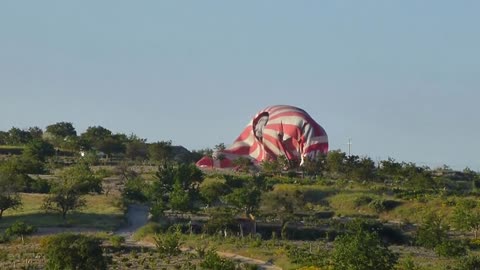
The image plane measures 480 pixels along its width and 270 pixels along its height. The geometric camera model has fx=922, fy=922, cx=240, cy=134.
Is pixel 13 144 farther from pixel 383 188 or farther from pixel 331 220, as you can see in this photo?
pixel 331 220

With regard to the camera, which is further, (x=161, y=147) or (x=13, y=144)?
(x=13, y=144)

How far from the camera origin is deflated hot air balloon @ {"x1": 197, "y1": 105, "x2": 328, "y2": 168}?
114 metres

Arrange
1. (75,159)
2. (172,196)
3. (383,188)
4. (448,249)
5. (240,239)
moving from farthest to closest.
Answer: (75,159) < (383,188) < (172,196) < (240,239) < (448,249)

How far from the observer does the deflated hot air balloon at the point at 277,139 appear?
374ft

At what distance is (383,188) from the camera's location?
87.7 m

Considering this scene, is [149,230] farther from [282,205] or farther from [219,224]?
[282,205]

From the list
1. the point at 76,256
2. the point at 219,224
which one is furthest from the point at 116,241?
the point at 76,256

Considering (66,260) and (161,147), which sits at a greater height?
(161,147)

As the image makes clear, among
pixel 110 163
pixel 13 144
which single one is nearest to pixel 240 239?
pixel 110 163

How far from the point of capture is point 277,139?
385 feet

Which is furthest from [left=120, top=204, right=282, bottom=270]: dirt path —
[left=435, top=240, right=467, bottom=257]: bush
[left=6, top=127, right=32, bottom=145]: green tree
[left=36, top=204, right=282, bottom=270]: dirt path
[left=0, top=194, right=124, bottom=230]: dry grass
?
[left=6, top=127, right=32, bottom=145]: green tree

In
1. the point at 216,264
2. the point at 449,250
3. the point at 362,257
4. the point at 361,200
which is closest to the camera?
the point at 362,257

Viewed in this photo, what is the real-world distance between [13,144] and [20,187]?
Result: 59.4 m

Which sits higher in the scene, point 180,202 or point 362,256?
point 180,202
